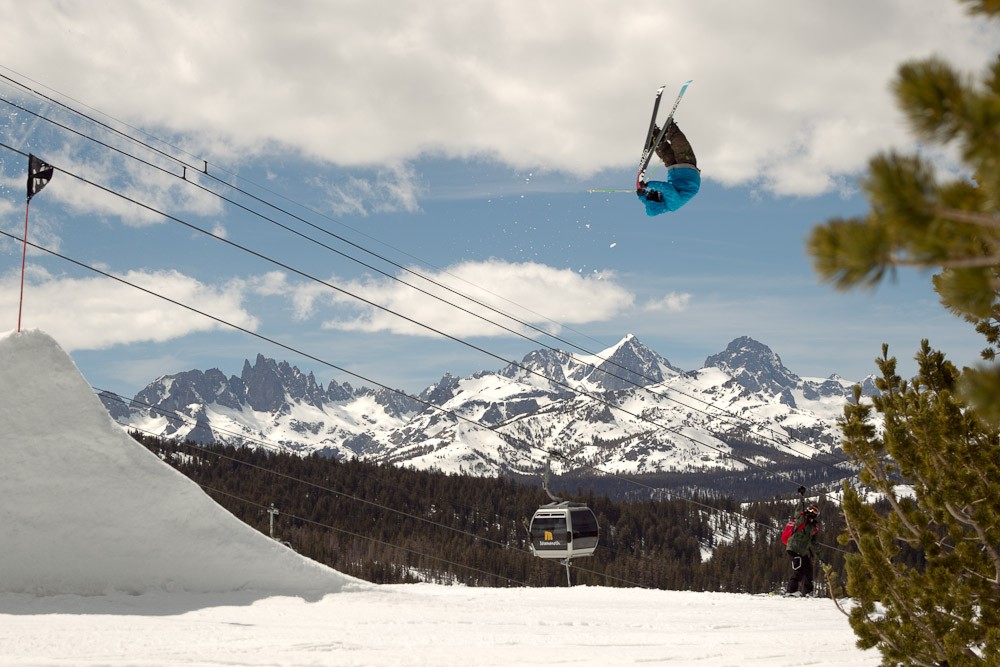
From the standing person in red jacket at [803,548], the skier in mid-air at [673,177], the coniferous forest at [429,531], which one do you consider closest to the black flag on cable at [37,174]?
the skier in mid-air at [673,177]

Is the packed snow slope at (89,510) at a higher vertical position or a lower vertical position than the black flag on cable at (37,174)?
lower

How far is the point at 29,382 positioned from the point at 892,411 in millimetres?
13624

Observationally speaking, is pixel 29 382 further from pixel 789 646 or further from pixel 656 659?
pixel 789 646

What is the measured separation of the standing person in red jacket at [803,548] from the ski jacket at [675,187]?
1187 centimetres

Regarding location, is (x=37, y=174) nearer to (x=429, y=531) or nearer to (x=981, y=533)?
(x=981, y=533)

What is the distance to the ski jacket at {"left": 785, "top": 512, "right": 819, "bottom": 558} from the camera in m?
21.0

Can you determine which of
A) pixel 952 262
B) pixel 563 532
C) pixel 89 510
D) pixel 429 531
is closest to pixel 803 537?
pixel 563 532

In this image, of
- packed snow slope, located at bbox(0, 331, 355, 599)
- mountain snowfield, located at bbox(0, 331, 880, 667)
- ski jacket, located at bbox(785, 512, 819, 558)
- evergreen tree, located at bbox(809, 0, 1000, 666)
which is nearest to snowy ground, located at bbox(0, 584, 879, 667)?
mountain snowfield, located at bbox(0, 331, 880, 667)

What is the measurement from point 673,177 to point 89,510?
11.3 meters

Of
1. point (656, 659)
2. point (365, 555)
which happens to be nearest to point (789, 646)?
point (656, 659)

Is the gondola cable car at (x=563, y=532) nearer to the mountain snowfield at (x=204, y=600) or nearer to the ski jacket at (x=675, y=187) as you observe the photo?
the mountain snowfield at (x=204, y=600)

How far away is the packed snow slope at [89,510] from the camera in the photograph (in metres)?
13.8

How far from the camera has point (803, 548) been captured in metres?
21.0

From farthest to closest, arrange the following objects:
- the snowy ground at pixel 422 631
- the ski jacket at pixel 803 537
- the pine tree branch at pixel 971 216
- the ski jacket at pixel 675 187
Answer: the ski jacket at pixel 803 537 → the ski jacket at pixel 675 187 → the snowy ground at pixel 422 631 → the pine tree branch at pixel 971 216
